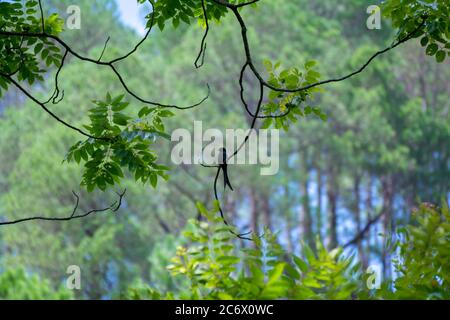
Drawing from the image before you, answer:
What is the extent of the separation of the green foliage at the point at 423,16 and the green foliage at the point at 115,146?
0.51 meters

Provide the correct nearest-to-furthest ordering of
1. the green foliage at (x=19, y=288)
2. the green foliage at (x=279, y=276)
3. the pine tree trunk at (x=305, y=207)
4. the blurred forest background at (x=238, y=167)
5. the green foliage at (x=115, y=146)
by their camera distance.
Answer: the green foliage at (x=279, y=276)
the green foliage at (x=115, y=146)
the green foliage at (x=19, y=288)
the blurred forest background at (x=238, y=167)
the pine tree trunk at (x=305, y=207)

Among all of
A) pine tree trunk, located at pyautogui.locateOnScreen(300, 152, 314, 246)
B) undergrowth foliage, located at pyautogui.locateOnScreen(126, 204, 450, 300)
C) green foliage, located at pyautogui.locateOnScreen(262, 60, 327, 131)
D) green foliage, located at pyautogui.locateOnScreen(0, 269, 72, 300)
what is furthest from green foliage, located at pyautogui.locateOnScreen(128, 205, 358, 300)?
pine tree trunk, located at pyautogui.locateOnScreen(300, 152, 314, 246)

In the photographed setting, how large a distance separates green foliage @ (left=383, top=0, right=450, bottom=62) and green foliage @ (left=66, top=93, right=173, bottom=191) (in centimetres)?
51

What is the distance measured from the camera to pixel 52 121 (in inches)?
346

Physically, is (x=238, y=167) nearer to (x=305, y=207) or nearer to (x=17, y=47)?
(x=305, y=207)

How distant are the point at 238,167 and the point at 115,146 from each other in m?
7.58

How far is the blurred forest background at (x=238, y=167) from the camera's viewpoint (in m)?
8.19

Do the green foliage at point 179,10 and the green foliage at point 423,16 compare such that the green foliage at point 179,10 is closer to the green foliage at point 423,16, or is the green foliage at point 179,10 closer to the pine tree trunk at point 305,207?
the green foliage at point 423,16

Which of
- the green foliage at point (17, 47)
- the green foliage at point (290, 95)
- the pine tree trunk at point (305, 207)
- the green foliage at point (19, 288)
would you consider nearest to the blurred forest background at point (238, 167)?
the pine tree trunk at point (305, 207)

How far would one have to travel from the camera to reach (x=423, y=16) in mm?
1349

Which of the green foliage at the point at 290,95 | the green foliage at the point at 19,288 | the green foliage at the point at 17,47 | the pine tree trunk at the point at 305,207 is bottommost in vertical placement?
the green foliage at the point at 19,288

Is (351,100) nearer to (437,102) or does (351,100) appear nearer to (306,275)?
(437,102)

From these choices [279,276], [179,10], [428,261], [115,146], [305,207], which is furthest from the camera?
[305,207]

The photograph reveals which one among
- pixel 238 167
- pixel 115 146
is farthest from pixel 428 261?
pixel 238 167
